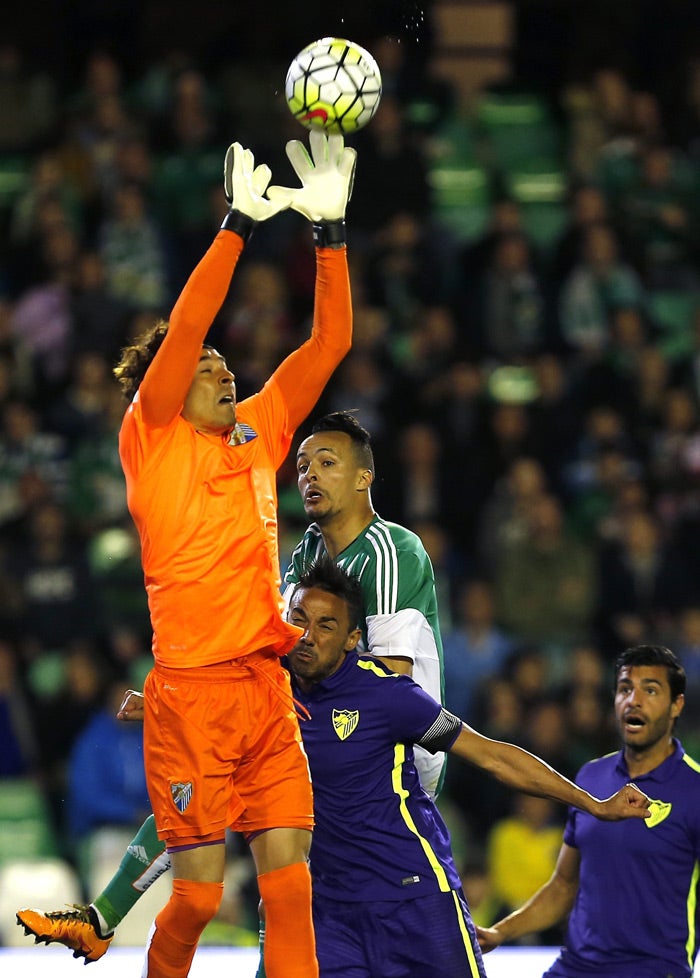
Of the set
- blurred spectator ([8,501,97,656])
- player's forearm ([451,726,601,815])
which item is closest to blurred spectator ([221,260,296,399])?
blurred spectator ([8,501,97,656])

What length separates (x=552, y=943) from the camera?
728cm

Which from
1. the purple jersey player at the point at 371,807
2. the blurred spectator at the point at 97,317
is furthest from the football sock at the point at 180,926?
the blurred spectator at the point at 97,317

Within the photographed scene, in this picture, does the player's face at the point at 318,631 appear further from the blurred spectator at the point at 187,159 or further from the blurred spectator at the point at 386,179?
the blurred spectator at the point at 187,159

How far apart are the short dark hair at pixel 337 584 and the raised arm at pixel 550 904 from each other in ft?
3.32

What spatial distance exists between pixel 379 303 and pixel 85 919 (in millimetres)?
5249

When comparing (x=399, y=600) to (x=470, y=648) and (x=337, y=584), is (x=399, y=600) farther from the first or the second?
(x=470, y=648)

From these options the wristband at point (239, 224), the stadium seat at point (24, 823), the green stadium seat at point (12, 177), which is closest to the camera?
the wristband at point (239, 224)

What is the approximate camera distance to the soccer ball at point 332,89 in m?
4.79

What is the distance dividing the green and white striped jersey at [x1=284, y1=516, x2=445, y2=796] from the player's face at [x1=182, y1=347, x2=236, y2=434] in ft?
1.91

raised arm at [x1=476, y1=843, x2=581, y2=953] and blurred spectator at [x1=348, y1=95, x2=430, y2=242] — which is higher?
blurred spectator at [x1=348, y1=95, x2=430, y2=242]

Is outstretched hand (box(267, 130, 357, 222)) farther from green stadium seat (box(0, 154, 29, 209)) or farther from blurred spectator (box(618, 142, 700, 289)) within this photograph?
green stadium seat (box(0, 154, 29, 209))

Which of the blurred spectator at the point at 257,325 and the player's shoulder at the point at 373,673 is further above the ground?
the blurred spectator at the point at 257,325

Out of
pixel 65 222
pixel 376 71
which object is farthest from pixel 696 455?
pixel 376 71

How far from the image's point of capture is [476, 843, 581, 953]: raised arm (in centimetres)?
509
